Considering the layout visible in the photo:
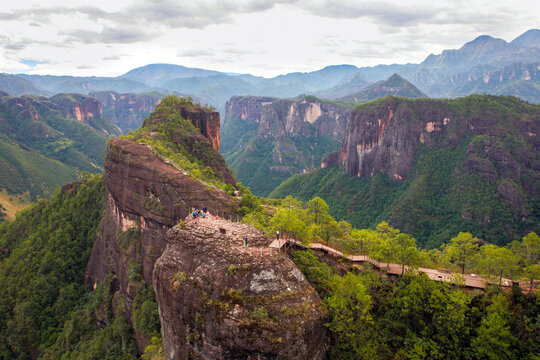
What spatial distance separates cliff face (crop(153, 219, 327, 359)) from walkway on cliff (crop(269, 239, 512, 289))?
176 inches

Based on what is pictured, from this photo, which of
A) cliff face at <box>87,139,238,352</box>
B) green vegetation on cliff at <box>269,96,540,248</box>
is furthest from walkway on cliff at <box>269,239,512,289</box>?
green vegetation on cliff at <box>269,96,540,248</box>

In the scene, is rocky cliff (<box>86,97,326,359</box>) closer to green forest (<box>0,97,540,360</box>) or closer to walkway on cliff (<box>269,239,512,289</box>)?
green forest (<box>0,97,540,360</box>)

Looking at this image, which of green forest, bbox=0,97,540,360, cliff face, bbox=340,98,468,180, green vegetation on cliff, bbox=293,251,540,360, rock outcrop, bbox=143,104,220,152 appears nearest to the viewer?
green vegetation on cliff, bbox=293,251,540,360

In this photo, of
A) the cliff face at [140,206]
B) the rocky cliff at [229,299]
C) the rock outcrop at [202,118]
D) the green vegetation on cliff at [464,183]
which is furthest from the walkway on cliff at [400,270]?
the green vegetation on cliff at [464,183]

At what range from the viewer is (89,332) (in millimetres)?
51219

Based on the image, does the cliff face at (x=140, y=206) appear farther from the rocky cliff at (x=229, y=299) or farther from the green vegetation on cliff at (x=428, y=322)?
the green vegetation on cliff at (x=428, y=322)

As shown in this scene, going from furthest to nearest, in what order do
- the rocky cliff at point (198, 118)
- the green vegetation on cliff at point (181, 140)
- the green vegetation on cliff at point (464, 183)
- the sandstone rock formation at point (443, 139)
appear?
the sandstone rock formation at point (443, 139) < the green vegetation on cliff at point (464, 183) < the rocky cliff at point (198, 118) < the green vegetation on cliff at point (181, 140)

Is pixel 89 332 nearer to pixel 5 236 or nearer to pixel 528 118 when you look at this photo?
pixel 5 236

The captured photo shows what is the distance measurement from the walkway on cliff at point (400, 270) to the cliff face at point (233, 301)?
14.6ft

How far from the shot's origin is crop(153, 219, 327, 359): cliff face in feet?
77.9

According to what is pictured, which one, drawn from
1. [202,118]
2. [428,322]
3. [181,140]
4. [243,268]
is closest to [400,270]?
[428,322]

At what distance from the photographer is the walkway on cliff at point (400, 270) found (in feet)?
96.9

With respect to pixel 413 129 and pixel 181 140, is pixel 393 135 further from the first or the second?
pixel 181 140

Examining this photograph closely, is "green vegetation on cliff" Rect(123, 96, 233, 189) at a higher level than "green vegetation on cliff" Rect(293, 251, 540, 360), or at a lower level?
higher
